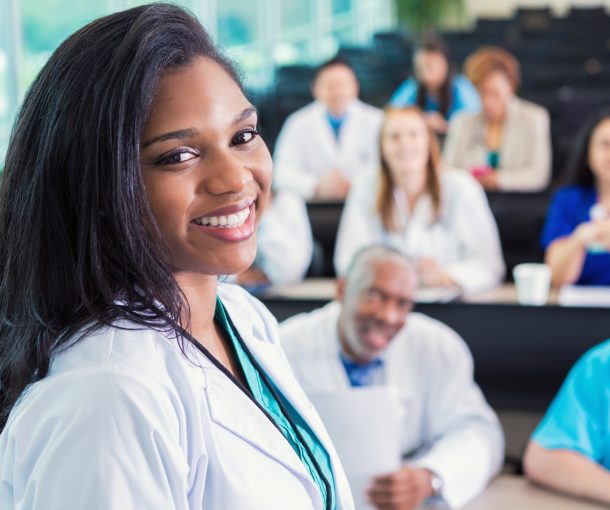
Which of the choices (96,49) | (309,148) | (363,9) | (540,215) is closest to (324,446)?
(96,49)

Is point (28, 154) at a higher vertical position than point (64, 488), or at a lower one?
higher

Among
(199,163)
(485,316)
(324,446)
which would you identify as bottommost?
(485,316)

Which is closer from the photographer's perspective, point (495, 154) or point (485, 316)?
point (485, 316)

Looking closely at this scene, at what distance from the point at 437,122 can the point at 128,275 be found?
16.3 feet

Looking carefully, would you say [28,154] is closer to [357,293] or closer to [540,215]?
[357,293]

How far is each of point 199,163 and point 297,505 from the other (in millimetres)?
264

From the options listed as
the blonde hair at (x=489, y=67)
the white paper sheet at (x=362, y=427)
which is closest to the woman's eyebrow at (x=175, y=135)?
the white paper sheet at (x=362, y=427)

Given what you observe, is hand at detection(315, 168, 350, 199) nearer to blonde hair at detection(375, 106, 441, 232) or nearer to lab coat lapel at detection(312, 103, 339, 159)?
lab coat lapel at detection(312, 103, 339, 159)

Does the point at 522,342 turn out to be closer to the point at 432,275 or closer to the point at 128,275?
the point at 432,275

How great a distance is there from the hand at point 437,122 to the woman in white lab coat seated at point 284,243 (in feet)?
6.33

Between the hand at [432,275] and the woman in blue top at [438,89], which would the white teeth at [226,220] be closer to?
the hand at [432,275]

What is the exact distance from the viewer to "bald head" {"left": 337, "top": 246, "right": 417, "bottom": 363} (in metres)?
2.07

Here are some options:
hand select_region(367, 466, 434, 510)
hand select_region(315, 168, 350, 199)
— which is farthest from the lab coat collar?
hand select_region(315, 168, 350, 199)

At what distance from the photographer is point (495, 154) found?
4.79 meters
